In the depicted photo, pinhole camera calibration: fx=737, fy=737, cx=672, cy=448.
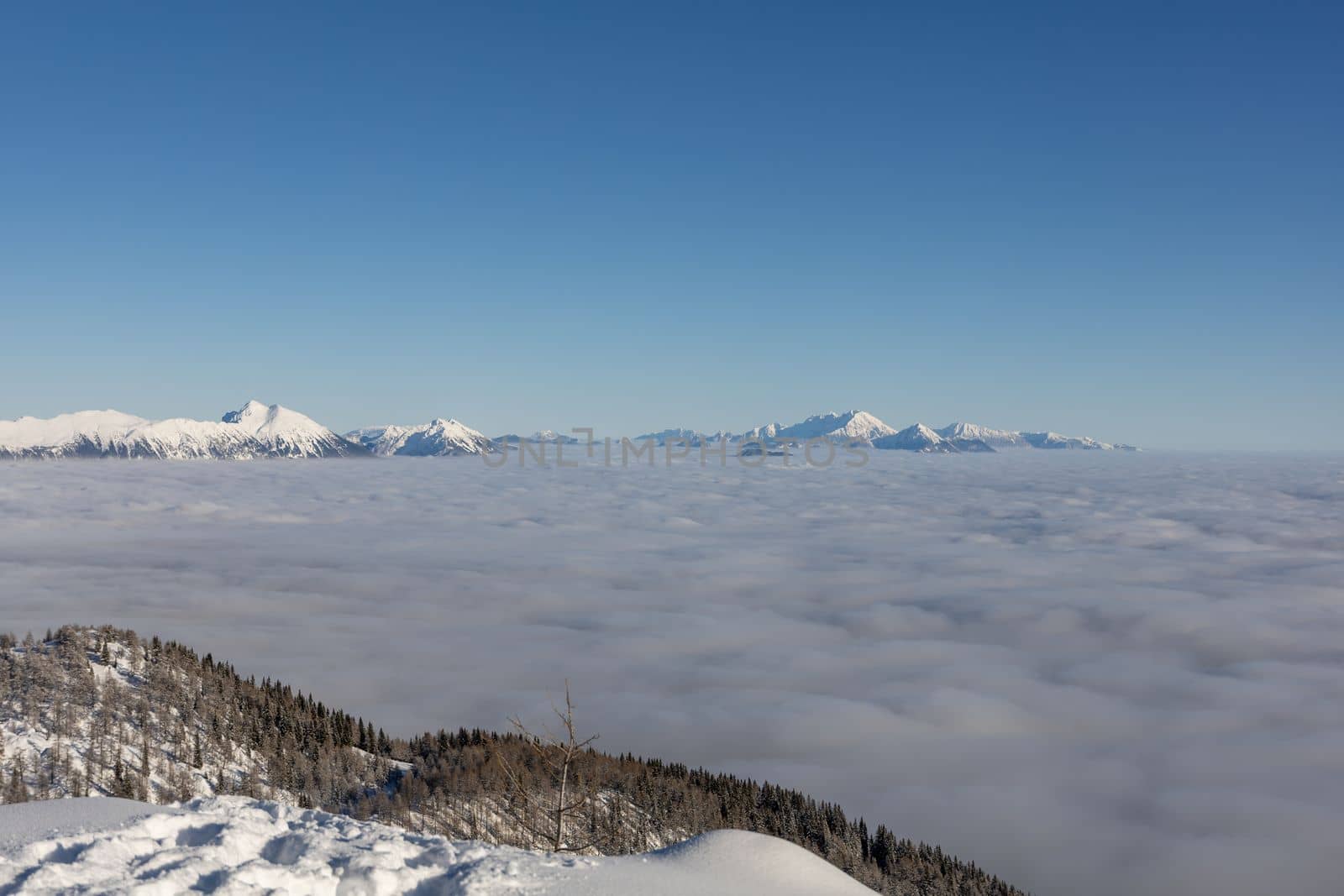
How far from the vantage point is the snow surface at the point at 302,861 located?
12477 millimetres

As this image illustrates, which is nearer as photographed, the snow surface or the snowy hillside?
the snow surface

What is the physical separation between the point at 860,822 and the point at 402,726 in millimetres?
119476

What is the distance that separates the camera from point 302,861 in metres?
13.4

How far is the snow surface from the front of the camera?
40.9ft

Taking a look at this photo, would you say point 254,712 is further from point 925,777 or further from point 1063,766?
point 1063,766

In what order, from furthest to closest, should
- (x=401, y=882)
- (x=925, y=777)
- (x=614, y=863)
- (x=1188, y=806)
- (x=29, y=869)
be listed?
(x=925, y=777)
(x=1188, y=806)
(x=614, y=863)
(x=401, y=882)
(x=29, y=869)

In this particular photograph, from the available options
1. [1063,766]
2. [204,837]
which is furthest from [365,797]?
[1063,766]

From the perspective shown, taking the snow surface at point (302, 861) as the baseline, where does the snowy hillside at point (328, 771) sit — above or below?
below

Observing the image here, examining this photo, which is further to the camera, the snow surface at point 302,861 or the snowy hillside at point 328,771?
the snowy hillside at point 328,771

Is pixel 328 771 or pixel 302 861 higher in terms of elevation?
pixel 302 861

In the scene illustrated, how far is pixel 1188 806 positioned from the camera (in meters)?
166

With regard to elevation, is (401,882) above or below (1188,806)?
above

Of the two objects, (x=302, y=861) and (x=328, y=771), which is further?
(x=328, y=771)

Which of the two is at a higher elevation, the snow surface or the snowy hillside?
the snow surface
